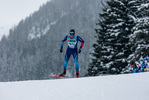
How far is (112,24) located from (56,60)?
90255mm

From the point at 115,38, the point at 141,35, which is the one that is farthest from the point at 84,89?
the point at 115,38

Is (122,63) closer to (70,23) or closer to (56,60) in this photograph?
(56,60)

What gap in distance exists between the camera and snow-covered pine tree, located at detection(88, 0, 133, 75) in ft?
47.1

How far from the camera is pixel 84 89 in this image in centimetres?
438

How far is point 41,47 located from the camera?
124812 millimetres

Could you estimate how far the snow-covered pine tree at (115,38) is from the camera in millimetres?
14359

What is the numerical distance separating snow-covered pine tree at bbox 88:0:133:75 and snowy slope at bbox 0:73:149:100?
9.45 meters

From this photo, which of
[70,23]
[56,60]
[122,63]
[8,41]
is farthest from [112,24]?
[70,23]

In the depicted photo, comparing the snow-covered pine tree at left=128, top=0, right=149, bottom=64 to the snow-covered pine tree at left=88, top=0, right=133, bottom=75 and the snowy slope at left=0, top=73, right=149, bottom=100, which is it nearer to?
the snow-covered pine tree at left=88, top=0, right=133, bottom=75

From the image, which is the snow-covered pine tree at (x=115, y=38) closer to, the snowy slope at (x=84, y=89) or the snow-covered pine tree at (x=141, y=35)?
the snow-covered pine tree at (x=141, y=35)

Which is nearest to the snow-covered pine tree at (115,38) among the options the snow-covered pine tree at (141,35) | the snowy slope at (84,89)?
the snow-covered pine tree at (141,35)

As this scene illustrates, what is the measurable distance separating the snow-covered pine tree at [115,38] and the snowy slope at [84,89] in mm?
9450

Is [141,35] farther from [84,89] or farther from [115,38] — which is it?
[84,89]

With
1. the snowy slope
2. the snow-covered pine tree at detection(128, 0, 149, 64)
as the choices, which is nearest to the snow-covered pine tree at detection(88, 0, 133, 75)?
the snow-covered pine tree at detection(128, 0, 149, 64)
